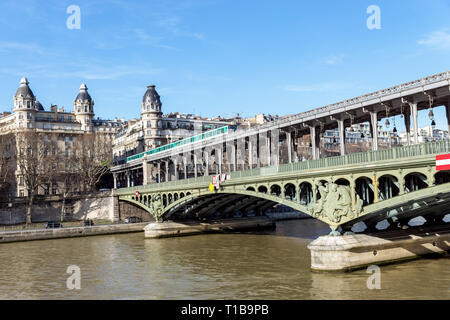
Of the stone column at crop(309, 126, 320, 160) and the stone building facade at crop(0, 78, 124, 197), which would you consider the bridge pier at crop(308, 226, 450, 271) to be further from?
the stone building facade at crop(0, 78, 124, 197)

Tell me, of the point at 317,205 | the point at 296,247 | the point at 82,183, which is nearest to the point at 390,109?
the point at 317,205

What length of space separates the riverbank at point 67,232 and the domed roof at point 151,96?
5037cm

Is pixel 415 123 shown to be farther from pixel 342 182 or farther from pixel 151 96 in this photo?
pixel 151 96

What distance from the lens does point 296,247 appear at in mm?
44062

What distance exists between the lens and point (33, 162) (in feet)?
246

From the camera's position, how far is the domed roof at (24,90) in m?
109

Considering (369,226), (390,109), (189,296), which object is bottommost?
(189,296)

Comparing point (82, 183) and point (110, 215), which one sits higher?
point (82, 183)

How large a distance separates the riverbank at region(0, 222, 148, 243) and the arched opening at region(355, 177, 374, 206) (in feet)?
134

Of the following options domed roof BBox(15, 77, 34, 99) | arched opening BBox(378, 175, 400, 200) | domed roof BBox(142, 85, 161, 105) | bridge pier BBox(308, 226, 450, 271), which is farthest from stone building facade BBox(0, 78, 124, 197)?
arched opening BBox(378, 175, 400, 200)

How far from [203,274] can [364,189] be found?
11.6 m
